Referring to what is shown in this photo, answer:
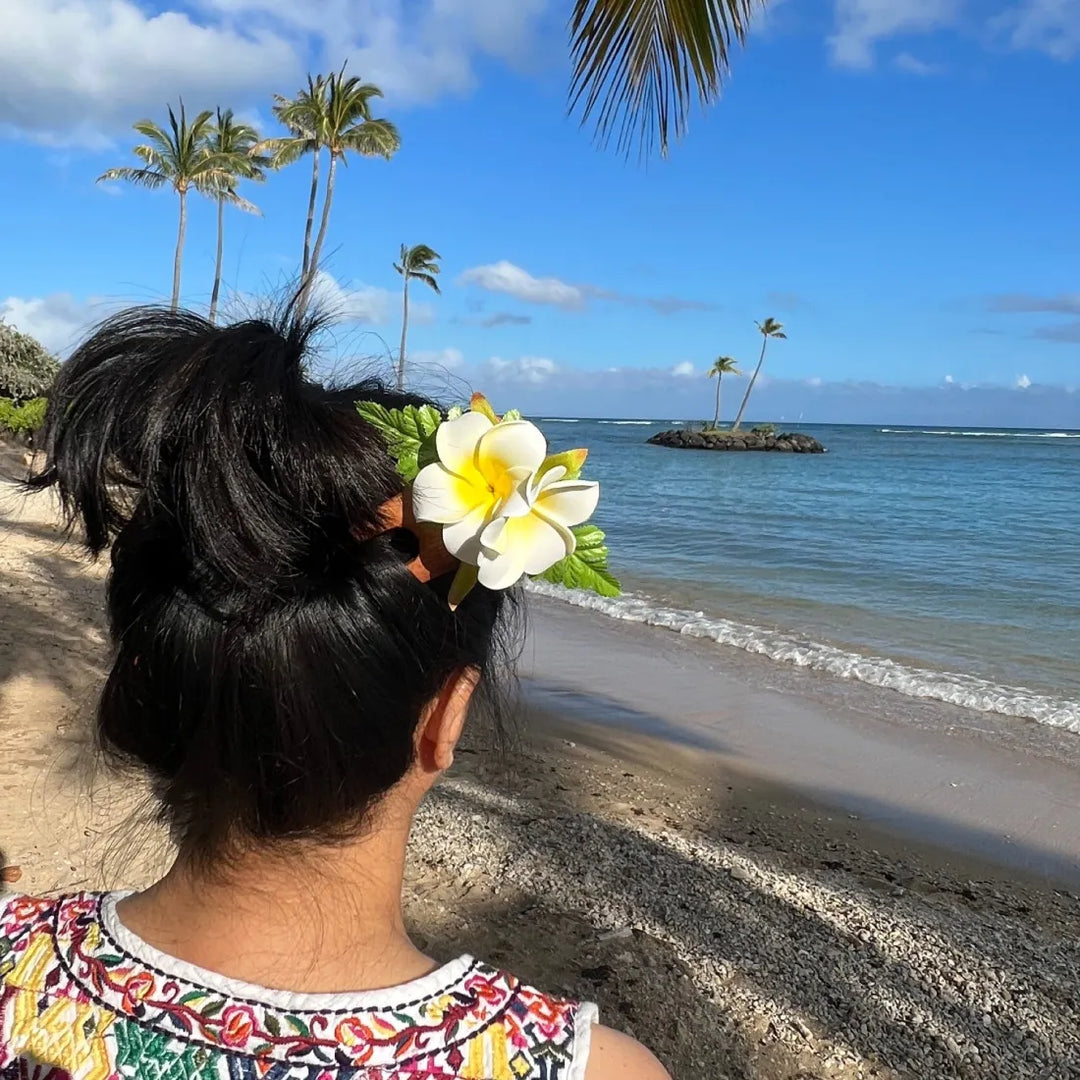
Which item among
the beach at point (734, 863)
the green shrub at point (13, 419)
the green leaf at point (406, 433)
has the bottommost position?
the beach at point (734, 863)

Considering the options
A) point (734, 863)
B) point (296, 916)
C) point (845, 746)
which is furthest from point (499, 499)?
point (845, 746)

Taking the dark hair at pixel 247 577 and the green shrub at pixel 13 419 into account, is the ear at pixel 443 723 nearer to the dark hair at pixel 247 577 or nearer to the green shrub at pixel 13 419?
the dark hair at pixel 247 577

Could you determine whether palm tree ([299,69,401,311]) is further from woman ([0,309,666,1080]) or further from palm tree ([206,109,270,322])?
woman ([0,309,666,1080])

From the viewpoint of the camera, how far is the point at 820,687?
814cm

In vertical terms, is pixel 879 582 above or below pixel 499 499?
below

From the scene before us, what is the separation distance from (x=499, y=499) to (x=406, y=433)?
0.12 m

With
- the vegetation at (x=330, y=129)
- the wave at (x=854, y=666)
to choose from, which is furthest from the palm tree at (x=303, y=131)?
the wave at (x=854, y=666)

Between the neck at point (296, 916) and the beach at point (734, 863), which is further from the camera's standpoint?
the beach at point (734, 863)

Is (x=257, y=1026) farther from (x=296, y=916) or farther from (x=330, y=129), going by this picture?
(x=330, y=129)

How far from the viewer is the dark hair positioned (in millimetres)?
894

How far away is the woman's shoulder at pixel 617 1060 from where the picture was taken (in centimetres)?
87

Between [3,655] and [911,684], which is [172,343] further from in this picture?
[911,684]

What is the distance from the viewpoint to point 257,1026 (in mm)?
856

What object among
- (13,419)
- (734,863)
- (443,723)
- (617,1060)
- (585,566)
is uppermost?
(585,566)
